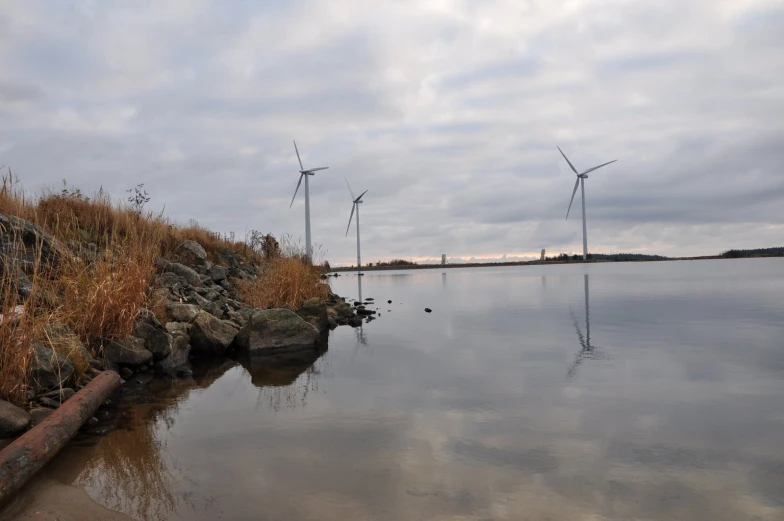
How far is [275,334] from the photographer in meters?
13.3

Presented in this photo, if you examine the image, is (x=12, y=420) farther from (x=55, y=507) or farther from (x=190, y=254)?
(x=190, y=254)

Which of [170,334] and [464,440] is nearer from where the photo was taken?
[464,440]

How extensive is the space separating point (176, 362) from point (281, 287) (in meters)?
7.01

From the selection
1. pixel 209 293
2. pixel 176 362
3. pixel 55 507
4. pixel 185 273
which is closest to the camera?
pixel 55 507

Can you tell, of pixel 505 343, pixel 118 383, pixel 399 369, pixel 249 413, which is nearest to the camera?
pixel 249 413

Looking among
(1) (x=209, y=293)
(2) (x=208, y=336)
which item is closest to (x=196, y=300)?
(1) (x=209, y=293)

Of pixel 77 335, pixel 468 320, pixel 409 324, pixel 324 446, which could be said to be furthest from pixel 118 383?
pixel 468 320

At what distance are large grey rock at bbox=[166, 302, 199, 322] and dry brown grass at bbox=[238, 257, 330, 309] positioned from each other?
3.91 meters

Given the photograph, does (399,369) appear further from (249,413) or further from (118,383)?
(118,383)

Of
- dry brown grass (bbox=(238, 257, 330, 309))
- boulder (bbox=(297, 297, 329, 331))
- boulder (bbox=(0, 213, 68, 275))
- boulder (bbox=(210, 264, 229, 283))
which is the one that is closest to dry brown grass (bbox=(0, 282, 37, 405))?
boulder (bbox=(0, 213, 68, 275))

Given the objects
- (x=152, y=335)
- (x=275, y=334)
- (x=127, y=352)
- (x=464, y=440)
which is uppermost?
(x=152, y=335)

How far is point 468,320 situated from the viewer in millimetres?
19219

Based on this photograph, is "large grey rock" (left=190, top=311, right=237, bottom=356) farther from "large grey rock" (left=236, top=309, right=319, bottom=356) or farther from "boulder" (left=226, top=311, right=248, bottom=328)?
"boulder" (left=226, top=311, right=248, bottom=328)

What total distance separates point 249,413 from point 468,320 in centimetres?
1255
